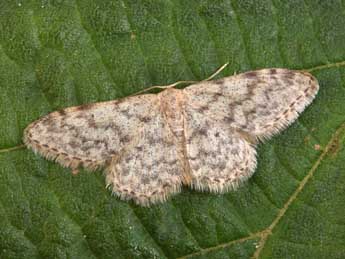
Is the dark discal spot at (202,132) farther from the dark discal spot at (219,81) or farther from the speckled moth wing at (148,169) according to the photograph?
the dark discal spot at (219,81)

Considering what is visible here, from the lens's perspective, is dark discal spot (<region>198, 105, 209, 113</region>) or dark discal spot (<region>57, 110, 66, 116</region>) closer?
dark discal spot (<region>57, 110, 66, 116</region>)

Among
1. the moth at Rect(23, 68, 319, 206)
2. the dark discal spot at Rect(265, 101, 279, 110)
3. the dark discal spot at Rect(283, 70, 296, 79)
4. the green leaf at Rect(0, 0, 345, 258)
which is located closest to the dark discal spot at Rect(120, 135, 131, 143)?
the moth at Rect(23, 68, 319, 206)

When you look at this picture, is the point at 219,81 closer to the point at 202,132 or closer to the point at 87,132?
the point at 202,132

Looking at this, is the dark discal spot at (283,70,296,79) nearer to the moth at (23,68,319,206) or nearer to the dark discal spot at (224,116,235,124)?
the moth at (23,68,319,206)

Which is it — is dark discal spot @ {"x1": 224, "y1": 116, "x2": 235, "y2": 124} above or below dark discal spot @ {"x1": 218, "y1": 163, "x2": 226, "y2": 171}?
above

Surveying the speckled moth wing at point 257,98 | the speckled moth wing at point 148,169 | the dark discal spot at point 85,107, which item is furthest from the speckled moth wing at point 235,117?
the dark discal spot at point 85,107

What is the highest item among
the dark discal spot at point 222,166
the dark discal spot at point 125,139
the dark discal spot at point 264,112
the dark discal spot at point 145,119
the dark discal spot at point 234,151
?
the dark discal spot at point 145,119

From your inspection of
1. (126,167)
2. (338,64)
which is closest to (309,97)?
(338,64)

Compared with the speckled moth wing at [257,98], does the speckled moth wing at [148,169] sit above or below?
below

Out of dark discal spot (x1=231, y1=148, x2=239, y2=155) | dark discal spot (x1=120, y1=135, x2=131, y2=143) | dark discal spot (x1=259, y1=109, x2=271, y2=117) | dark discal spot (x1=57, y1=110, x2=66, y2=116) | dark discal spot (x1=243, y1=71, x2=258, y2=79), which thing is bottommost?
dark discal spot (x1=231, y1=148, x2=239, y2=155)
